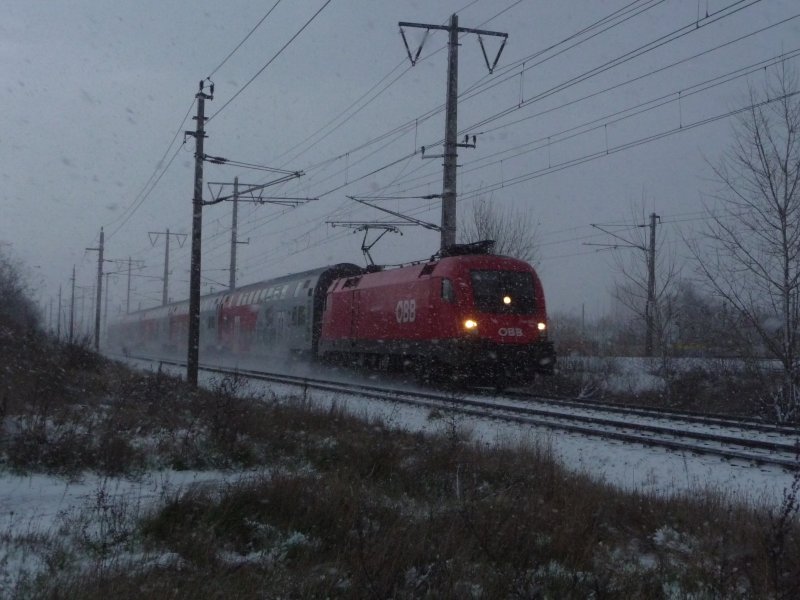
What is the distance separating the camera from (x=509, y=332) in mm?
18641

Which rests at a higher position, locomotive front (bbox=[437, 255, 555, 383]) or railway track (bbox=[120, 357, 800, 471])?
locomotive front (bbox=[437, 255, 555, 383])

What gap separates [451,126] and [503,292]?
207 inches

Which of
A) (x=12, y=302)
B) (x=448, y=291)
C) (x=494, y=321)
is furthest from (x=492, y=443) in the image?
(x=12, y=302)

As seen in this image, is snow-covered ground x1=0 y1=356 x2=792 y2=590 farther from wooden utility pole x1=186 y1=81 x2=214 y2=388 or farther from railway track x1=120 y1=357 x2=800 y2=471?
wooden utility pole x1=186 y1=81 x2=214 y2=388

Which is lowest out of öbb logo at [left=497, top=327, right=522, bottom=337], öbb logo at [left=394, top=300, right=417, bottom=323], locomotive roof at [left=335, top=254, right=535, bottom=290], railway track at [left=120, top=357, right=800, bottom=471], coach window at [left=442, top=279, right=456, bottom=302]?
railway track at [left=120, top=357, right=800, bottom=471]

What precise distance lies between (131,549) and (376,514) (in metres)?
1.87

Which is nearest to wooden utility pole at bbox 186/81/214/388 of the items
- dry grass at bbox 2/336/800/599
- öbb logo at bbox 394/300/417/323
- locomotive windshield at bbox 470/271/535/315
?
öbb logo at bbox 394/300/417/323

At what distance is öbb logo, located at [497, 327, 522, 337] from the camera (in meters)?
18.5

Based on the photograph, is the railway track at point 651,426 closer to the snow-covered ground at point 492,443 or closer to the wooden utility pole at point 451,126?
the snow-covered ground at point 492,443

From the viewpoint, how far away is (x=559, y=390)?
22.5m

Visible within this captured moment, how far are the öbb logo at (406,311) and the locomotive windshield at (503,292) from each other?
2164mm

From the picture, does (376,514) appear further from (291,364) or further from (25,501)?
(291,364)

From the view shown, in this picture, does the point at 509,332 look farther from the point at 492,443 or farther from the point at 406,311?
the point at 492,443

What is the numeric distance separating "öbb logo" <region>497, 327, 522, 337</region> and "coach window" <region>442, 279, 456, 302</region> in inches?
53.5
